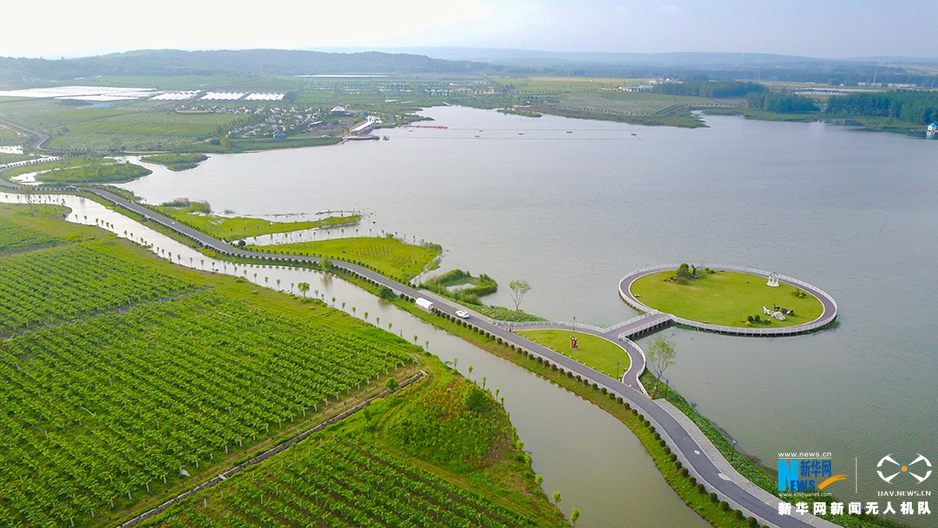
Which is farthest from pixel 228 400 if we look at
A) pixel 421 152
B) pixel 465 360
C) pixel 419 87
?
pixel 419 87

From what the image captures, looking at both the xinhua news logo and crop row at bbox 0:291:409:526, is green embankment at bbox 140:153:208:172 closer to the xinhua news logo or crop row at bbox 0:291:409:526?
crop row at bbox 0:291:409:526

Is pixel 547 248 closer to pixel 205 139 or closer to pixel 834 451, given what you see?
pixel 834 451

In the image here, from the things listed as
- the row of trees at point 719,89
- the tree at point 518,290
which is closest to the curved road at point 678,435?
the tree at point 518,290

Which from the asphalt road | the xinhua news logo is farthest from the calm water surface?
the asphalt road

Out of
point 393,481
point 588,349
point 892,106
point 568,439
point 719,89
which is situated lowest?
point 568,439

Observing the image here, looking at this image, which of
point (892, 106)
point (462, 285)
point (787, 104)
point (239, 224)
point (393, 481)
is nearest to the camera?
point (393, 481)

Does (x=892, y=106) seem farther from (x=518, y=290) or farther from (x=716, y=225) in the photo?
(x=518, y=290)

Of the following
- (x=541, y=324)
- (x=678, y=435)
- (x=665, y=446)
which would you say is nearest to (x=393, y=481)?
(x=665, y=446)
